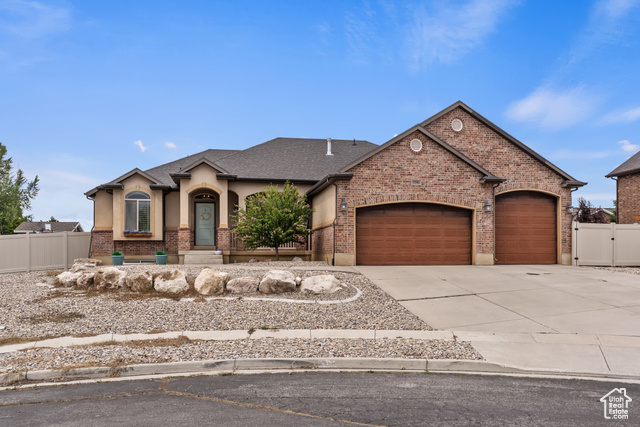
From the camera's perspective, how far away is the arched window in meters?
20.9

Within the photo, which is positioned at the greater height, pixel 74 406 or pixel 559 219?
pixel 559 219

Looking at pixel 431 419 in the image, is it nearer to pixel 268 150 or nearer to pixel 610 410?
pixel 610 410

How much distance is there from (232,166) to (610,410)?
67.4ft

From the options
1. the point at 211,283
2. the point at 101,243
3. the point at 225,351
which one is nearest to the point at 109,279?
the point at 211,283

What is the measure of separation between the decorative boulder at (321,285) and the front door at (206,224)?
38.9ft

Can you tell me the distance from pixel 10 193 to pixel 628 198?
51.2 metres

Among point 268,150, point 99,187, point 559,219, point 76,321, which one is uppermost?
point 268,150

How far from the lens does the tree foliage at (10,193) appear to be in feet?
136

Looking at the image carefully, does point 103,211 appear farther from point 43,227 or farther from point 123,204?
point 43,227

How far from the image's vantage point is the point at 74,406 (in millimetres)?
4918

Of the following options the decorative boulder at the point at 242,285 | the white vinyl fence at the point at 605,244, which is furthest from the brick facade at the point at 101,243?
the white vinyl fence at the point at 605,244

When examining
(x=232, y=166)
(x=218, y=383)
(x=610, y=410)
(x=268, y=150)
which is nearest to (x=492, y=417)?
(x=610, y=410)

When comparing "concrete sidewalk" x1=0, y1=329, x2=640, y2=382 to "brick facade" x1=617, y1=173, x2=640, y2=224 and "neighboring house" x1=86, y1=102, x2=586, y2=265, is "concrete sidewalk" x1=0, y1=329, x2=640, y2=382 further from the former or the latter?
"brick facade" x1=617, y1=173, x2=640, y2=224
